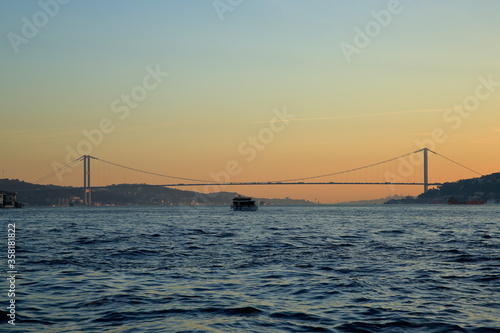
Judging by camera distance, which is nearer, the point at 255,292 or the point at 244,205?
the point at 255,292

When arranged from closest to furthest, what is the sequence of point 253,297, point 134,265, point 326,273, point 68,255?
point 253,297, point 326,273, point 134,265, point 68,255

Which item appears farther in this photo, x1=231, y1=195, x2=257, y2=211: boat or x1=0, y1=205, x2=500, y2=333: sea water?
x1=231, y1=195, x2=257, y2=211: boat

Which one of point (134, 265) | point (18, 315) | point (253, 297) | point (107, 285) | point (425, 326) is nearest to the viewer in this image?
point (425, 326)

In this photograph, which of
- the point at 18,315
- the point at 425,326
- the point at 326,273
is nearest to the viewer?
the point at 425,326

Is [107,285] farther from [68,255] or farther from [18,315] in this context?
[68,255]

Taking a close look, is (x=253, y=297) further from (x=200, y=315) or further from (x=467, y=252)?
(x=467, y=252)

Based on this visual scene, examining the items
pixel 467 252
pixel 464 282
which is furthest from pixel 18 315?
pixel 467 252

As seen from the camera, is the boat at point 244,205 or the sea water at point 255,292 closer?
the sea water at point 255,292

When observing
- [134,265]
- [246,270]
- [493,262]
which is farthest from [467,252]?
[134,265]

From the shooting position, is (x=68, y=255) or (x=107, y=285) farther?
(x=68, y=255)
